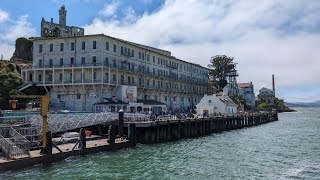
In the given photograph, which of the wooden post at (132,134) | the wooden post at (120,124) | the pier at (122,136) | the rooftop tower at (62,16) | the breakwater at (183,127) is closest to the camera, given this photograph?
the pier at (122,136)

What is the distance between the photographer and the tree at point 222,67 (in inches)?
5389

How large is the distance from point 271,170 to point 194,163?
6353 millimetres

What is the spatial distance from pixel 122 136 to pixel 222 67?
100542 millimetres

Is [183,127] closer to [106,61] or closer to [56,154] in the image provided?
[106,61]

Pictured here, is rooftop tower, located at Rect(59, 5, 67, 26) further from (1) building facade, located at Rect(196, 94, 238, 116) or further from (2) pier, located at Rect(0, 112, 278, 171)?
(2) pier, located at Rect(0, 112, 278, 171)

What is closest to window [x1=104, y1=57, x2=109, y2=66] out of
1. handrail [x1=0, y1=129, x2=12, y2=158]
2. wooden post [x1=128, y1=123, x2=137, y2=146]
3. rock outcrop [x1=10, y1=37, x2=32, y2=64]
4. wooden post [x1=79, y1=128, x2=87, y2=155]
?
wooden post [x1=128, y1=123, x2=137, y2=146]

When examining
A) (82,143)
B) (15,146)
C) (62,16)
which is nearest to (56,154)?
(82,143)

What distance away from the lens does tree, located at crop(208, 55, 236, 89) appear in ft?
449

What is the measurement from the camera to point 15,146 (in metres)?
27.2

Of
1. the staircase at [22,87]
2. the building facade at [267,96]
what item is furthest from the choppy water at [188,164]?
the building facade at [267,96]

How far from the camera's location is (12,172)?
82.0 ft

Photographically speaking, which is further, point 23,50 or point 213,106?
point 23,50

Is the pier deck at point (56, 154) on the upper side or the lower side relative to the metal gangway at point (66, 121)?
lower

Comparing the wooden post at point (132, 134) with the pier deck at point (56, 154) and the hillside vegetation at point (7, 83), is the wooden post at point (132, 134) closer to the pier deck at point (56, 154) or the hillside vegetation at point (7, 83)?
the pier deck at point (56, 154)
